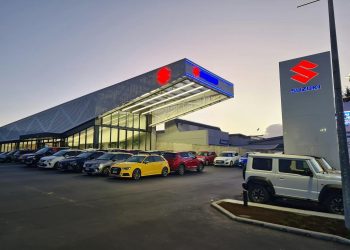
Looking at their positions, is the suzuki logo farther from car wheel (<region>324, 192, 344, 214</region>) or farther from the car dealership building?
the car dealership building

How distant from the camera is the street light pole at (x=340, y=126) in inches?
239

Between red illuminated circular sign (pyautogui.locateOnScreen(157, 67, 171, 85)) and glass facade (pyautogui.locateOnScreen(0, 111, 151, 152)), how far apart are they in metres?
10.5

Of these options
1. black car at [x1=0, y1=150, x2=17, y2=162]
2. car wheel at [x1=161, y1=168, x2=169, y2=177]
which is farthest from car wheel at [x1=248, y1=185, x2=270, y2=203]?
black car at [x1=0, y1=150, x2=17, y2=162]

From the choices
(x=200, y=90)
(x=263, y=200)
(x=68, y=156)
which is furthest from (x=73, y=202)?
(x=200, y=90)

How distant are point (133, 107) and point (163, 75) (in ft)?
32.4

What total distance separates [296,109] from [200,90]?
1872cm

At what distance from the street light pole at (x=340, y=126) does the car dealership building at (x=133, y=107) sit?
18.0 m

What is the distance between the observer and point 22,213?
7133 mm

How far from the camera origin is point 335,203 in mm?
7777

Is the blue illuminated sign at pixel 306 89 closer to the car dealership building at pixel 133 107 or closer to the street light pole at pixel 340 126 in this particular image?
the street light pole at pixel 340 126

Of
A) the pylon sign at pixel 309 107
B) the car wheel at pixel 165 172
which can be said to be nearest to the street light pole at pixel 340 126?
the pylon sign at pixel 309 107

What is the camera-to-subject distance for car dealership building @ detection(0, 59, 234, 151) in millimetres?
26969

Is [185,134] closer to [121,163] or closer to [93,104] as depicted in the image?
[93,104]

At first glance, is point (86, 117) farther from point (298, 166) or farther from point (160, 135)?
point (298, 166)
